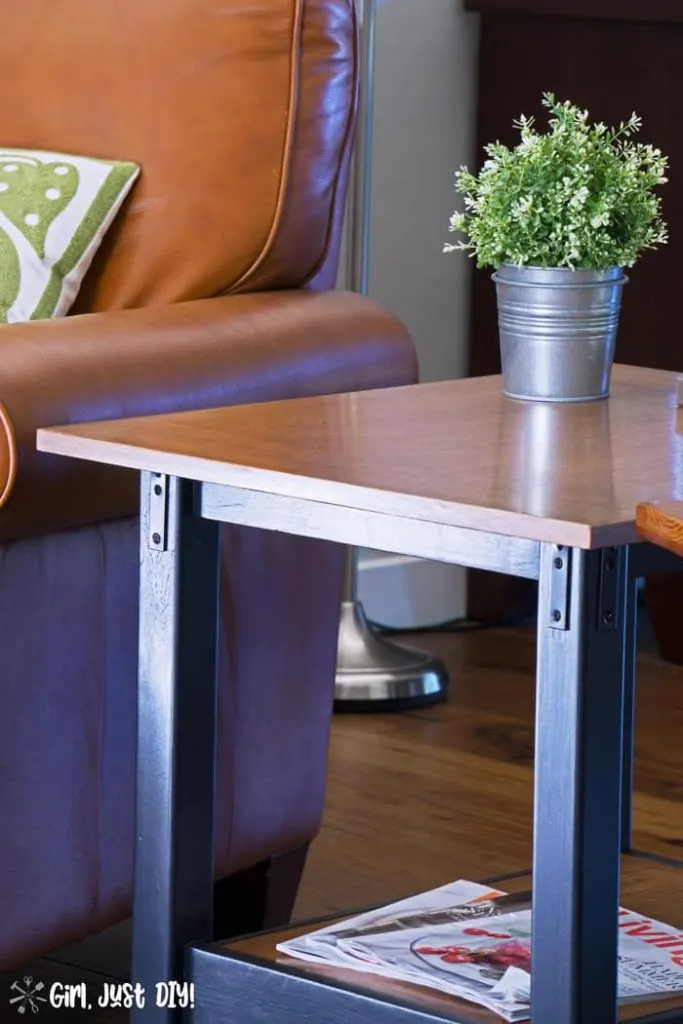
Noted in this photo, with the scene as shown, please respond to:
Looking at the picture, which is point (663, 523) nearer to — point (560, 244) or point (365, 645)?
point (560, 244)

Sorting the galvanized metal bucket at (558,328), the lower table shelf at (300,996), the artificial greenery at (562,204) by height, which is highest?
the artificial greenery at (562,204)

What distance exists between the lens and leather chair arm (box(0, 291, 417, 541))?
143 centimetres

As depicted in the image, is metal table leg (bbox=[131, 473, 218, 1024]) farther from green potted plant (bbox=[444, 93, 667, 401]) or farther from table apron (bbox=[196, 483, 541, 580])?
green potted plant (bbox=[444, 93, 667, 401])

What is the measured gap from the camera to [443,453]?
1297 millimetres

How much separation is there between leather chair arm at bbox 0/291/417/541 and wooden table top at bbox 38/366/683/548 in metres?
0.07

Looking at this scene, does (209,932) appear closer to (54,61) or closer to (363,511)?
(363,511)

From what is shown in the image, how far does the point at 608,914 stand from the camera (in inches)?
45.5

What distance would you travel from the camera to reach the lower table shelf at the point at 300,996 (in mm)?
1270

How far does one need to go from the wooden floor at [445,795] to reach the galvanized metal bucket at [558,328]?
0.70m

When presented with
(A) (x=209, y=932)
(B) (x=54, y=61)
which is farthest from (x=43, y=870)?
(B) (x=54, y=61)

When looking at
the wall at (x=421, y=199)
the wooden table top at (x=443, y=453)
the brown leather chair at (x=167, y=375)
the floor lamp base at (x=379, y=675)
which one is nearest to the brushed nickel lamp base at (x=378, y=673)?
the floor lamp base at (x=379, y=675)

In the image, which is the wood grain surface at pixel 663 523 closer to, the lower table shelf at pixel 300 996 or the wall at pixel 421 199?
the lower table shelf at pixel 300 996

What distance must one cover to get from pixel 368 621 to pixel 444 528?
5.85ft

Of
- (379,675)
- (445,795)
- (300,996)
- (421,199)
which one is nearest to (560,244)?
(300,996)
